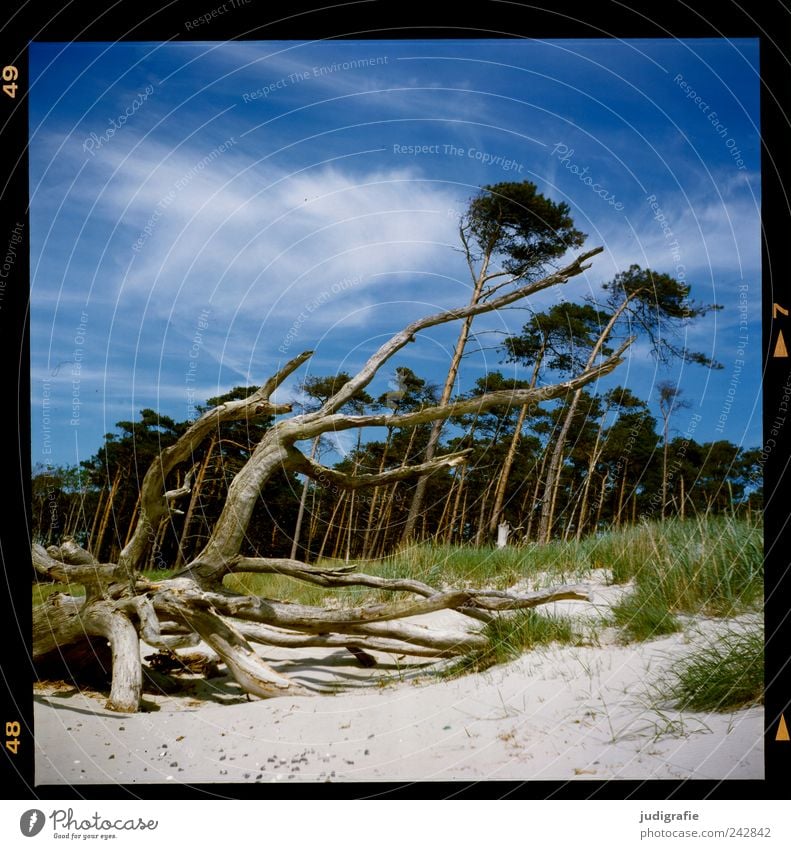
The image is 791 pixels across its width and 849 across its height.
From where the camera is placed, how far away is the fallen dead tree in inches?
209

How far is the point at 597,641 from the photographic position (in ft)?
15.4

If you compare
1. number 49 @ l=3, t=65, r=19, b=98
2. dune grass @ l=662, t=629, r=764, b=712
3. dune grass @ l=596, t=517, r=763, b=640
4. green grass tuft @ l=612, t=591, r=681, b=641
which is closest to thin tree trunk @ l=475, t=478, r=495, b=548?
dune grass @ l=596, t=517, r=763, b=640

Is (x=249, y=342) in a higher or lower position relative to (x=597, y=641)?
higher

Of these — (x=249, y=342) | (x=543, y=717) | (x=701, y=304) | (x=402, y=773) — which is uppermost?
(x=701, y=304)

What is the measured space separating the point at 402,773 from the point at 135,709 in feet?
6.23

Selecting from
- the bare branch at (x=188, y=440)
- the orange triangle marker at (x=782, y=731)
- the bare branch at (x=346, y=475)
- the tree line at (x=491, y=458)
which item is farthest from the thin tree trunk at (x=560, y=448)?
the orange triangle marker at (x=782, y=731)

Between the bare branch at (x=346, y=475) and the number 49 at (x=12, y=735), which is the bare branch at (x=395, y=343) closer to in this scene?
the bare branch at (x=346, y=475)

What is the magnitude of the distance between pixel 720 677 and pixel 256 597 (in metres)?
3.30

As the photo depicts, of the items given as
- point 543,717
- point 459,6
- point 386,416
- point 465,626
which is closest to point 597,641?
point 543,717

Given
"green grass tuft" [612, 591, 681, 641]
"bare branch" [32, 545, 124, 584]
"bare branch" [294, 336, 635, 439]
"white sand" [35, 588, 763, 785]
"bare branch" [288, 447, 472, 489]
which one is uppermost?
"bare branch" [294, 336, 635, 439]

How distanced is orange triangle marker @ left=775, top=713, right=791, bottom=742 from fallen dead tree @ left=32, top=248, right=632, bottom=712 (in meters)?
1.42

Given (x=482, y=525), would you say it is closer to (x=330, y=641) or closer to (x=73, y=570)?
(x=330, y=641)

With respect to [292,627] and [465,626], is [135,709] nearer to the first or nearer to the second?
[292,627]

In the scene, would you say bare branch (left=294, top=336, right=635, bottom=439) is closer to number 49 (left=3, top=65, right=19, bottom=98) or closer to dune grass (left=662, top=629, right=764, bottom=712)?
dune grass (left=662, top=629, right=764, bottom=712)
